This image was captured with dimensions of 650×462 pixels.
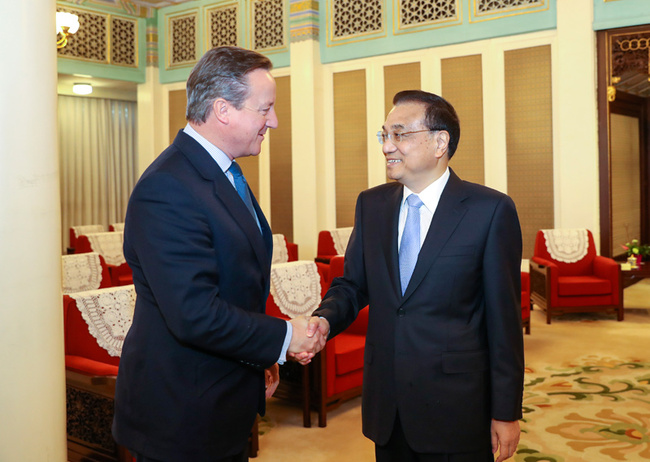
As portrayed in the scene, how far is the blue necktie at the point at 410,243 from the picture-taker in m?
1.92

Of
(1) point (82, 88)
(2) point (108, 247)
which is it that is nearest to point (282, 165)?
(2) point (108, 247)

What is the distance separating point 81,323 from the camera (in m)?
3.50

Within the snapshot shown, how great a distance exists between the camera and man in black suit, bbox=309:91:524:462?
1832mm

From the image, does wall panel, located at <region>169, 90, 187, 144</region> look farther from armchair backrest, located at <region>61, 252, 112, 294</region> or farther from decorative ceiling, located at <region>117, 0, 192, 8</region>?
armchair backrest, located at <region>61, 252, 112, 294</region>

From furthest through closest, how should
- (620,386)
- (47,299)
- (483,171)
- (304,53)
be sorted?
(304,53) → (483,171) → (620,386) → (47,299)

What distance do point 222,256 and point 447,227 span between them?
0.66m

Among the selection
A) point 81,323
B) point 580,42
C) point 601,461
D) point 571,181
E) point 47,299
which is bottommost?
point 601,461

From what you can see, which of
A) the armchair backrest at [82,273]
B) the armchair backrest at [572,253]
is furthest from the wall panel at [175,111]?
the armchair backrest at [572,253]

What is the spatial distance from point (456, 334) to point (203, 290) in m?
0.74

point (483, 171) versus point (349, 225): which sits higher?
point (483, 171)

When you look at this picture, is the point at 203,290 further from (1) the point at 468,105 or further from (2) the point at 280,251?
(1) the point at 468,105

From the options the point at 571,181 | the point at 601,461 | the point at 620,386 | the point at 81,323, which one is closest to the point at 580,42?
the point at 571,181

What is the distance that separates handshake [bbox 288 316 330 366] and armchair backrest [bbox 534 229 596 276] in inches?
230

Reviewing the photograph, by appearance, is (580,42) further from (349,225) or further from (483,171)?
(349,225)
